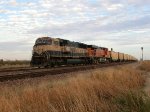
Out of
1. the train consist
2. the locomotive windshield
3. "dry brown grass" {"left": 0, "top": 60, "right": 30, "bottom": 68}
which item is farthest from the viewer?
"dry brown grass" {"left": 0, "top": 60, "right": 30, "bottom": 68}

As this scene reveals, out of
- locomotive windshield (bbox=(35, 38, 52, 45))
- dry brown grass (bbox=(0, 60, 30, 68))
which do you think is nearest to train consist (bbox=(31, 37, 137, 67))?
locomotive windshield (bbox=(35, 38, 52, 45))

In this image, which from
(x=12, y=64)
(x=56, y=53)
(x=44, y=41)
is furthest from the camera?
(x=12, y=64)

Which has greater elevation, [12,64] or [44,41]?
[44,41]

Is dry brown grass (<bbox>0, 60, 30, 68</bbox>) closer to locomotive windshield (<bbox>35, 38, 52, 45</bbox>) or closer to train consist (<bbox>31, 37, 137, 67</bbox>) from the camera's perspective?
train consist (<bbox>31, 37, 137, 67</bbox>)

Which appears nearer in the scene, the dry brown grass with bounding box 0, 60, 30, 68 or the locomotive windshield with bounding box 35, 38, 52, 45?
the locomotive windshield with bounding box 35, 38, 52, 45

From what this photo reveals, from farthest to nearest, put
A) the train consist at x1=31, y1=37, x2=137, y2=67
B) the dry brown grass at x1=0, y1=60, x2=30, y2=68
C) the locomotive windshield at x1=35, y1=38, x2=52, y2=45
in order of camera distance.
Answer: the dry brown grass at x1=0, y1=60, x2=30, y2=68 → the locomotive windshield at x1=35, y1=38, x2=52, y2=45 → the train consist at x1=31, y1=37, x2=137, y2=67

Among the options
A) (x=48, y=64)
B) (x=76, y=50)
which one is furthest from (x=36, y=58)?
(x=76, y=50)

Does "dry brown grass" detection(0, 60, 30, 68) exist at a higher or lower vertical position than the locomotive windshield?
lower

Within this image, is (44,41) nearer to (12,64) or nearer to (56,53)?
(56,53)

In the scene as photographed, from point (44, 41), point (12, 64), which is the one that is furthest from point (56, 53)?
point (12, 64)

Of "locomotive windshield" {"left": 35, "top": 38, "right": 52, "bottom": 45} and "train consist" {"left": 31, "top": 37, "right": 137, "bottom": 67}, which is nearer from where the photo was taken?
"train consist" {"left": 31, "top": 37, "right": 137, "bottom": 67}

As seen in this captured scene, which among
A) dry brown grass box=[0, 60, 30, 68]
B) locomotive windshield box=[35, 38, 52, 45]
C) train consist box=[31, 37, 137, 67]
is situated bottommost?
dry brown grass box=[0, 60, 30, 68]

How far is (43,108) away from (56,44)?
2665 cm

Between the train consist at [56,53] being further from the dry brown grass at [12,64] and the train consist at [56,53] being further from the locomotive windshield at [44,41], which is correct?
the dry brown grass at [12,64]
